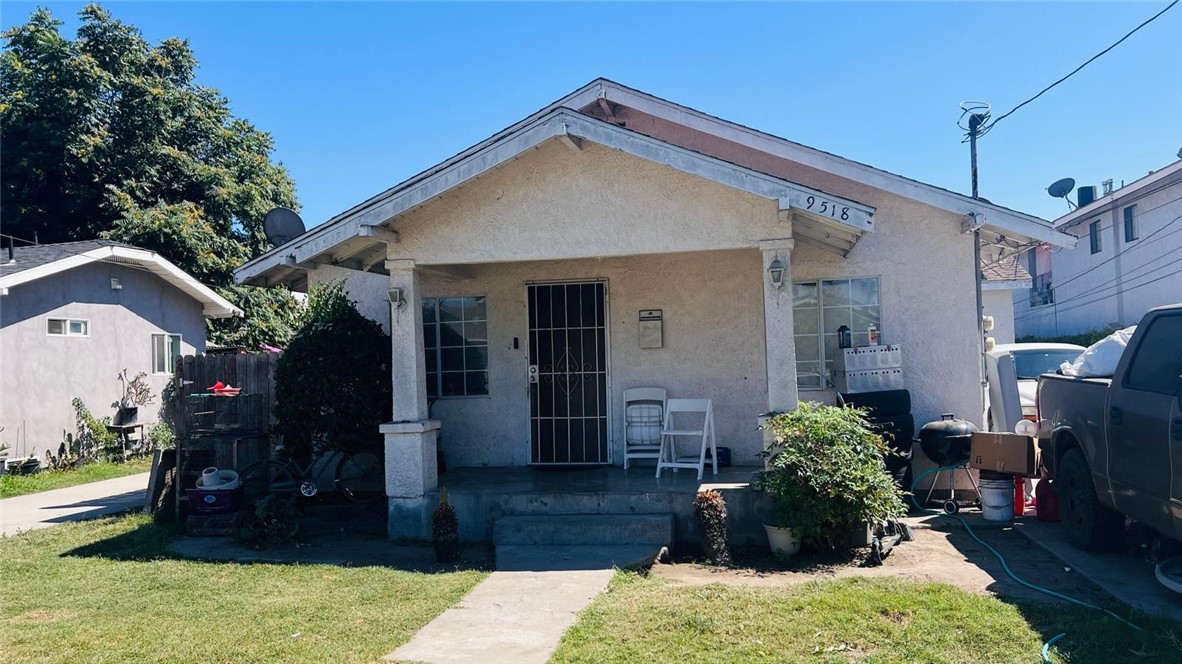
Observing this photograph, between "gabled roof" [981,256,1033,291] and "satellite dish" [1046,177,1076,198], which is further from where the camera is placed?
"satellite dish" [1046,177,1076,198]

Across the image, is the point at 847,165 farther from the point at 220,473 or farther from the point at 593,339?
the point at 220,473

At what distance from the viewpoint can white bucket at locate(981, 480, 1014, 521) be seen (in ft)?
24.6

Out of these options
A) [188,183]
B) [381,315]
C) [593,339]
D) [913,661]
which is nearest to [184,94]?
[188,183]

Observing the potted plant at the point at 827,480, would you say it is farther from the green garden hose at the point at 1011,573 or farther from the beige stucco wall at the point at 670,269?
the beige stucco wall at the point at 670,269

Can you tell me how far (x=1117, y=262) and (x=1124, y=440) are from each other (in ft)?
63.7

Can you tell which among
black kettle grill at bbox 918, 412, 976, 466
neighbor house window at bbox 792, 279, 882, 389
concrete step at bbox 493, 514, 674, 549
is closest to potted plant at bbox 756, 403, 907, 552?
concrete step at bbox 493, 514, 674, 549

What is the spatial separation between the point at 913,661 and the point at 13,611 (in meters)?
6.10

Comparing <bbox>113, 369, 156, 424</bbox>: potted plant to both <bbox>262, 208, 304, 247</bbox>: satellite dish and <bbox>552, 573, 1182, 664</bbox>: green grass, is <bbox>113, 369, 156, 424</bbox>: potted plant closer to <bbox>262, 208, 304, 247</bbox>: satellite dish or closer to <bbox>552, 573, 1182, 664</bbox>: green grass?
<bbox>262, 208, 304, 247</bbox>: satellite dish

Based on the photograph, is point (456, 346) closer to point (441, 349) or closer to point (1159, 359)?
point (441, 349)

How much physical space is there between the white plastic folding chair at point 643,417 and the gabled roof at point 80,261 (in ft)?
34.6

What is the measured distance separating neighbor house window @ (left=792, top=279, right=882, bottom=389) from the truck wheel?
8.29ft

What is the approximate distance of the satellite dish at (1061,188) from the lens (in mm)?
22328

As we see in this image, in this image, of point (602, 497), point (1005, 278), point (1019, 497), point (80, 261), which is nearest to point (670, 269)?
point (602, 497)

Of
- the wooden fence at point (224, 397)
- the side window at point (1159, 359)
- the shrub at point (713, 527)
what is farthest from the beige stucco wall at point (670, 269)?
the side window at point (1159, 359)
